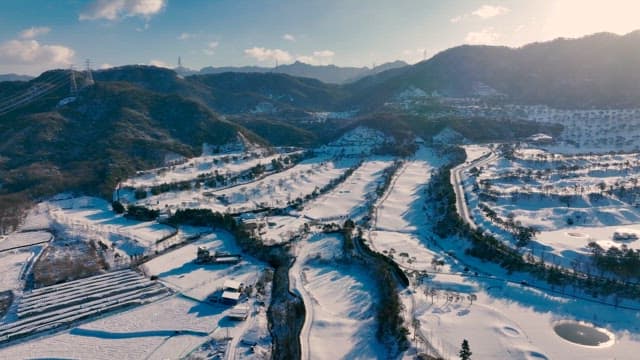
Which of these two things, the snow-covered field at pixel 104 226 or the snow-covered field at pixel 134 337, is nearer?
the snow-covered field at pixel 134 337

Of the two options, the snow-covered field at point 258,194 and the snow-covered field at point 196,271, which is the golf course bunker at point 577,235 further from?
the snow-covered field at point 258,194

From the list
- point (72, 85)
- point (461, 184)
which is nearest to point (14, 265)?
point (461, 184)

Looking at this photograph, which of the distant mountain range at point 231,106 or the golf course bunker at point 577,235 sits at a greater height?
the distant mountain range at point 231,106

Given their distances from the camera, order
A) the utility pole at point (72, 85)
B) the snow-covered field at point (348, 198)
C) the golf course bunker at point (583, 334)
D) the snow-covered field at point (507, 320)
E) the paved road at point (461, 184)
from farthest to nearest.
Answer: the utility pole at point (72, 85)
the snow-covered field at point (348, 198)
the paved road at point (461, 184)
the golf course bunker at point (583, 334)
the snow-covered field at point (507, 320)

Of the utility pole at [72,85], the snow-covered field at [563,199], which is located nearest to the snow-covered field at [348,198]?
the snow-covered field at [563,199]

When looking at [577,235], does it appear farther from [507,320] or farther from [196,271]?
[196,271]

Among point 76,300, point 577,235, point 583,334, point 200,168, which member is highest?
point 200,168

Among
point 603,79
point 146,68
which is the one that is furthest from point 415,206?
point 146,68

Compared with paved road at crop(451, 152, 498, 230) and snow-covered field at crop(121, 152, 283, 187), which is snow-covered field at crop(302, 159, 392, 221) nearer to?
paved road at crop(451, 152, 498, 230)

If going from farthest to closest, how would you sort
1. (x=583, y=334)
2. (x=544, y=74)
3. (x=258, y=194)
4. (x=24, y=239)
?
(x=544, y=74)
(x=258, y=194)
(x=24, y=239)
(x=583, y=334)
